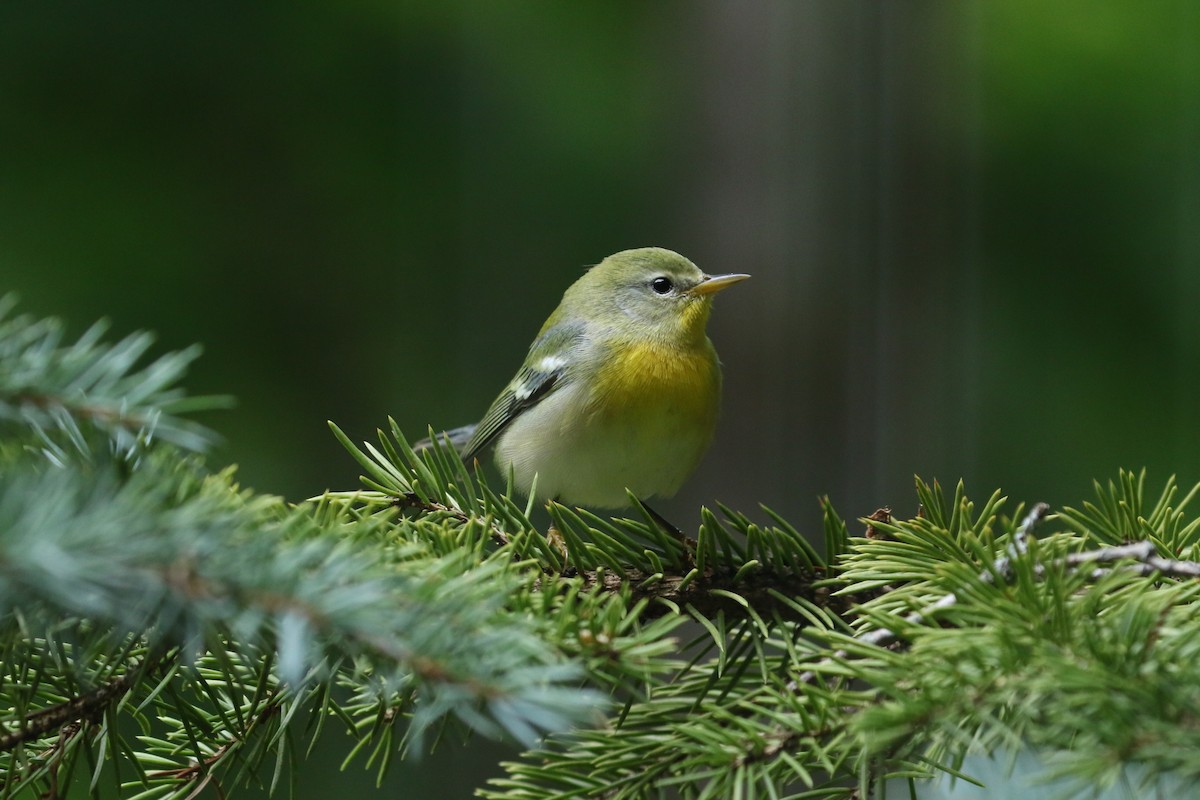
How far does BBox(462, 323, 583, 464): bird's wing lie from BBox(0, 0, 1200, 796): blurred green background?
5.40ft

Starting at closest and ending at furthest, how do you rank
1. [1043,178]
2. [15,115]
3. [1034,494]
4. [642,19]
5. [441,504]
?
[441,504] < [15,115] < [1034,494] < [1043,178] < [642,19]

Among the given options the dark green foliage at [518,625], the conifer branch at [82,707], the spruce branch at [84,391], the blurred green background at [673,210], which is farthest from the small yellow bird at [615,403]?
the blurred green background at [673,210]

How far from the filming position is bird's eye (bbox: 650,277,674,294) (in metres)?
2.95

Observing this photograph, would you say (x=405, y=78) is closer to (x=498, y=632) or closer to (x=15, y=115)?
(x=15, y=115)

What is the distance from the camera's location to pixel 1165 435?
4523 mm

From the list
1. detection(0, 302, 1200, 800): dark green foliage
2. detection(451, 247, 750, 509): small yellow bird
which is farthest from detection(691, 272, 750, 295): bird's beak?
detection(0, 302, 1200, 800): dark green foliage

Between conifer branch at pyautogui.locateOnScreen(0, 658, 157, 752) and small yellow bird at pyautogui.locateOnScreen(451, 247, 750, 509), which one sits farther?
small yellow bird at pyautogui.locateOnScreen(451, 247, 750, 509)

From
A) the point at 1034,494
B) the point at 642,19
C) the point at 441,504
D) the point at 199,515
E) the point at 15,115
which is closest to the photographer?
the point at 199,515

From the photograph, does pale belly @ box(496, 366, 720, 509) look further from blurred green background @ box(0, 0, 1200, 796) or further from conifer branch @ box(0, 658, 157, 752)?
blurred green background @ box(0, 0, 1200, 796)

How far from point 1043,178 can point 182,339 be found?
407 centimetres

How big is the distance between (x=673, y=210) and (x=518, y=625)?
A: 4144mm

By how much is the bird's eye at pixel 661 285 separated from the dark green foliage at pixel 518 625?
4.86 ft

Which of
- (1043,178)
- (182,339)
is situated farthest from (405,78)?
(1043,178)

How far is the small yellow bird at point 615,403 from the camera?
245 cm
